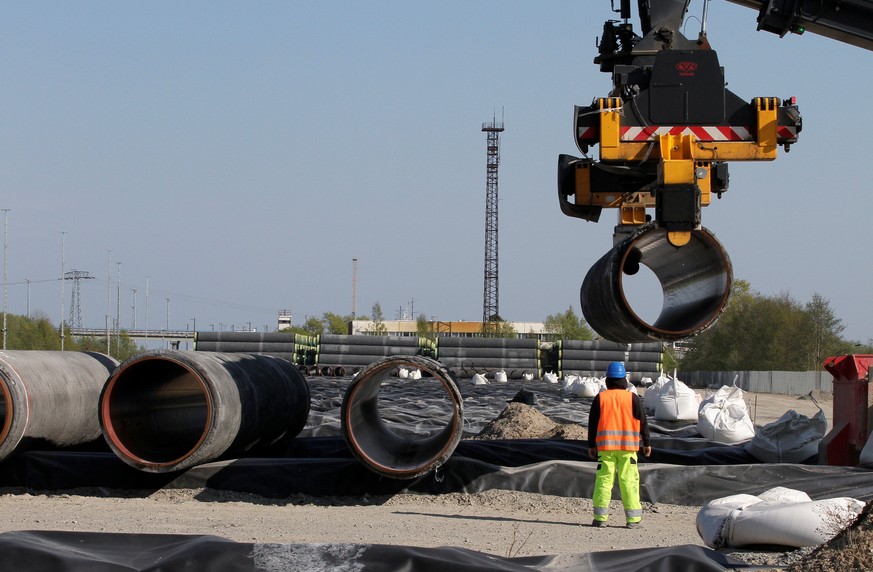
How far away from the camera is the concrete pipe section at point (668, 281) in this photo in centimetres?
864

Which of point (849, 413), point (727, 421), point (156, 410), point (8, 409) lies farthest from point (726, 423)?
point (8, 409)

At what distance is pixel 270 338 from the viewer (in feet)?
125

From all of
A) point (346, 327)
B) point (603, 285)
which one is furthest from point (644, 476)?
point (346, 327)

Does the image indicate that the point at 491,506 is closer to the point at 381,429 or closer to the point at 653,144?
the point at 381,429

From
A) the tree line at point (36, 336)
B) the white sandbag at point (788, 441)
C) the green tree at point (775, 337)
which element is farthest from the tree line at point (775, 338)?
the white sandbag at point (788, 441)

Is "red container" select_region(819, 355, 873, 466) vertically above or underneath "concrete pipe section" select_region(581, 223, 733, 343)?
underneath

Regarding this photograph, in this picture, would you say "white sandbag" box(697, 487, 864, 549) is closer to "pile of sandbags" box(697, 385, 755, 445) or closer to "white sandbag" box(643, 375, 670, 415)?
"pile of sandbags" box(697, 385, 755, 445)

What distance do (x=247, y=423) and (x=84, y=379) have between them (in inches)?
79.0

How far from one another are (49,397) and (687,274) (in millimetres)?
6323

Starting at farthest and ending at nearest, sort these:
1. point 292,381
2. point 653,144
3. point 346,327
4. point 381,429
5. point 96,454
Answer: point 346,327 < point 292,381 < point 381,429 < point 96,454 < point 653,144

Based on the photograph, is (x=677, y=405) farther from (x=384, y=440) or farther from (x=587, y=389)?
(x=587, y=389)

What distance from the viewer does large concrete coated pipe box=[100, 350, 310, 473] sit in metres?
10.1

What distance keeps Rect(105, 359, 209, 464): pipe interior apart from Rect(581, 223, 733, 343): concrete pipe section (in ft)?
13.7


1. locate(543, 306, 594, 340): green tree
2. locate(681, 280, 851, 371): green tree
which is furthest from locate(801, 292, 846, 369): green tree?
locate(543, 306, 594, 340): green tree
